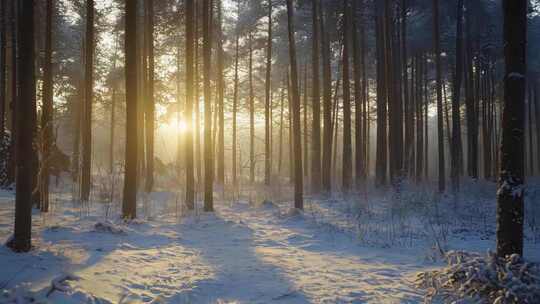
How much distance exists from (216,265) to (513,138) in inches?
160

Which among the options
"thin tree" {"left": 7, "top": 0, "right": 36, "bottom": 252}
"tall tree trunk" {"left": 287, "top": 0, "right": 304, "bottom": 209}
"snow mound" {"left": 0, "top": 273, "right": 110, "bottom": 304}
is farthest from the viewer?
"tall tree trunk" {"left": 287, "top": 0, "right": 304, "bottom": 209}

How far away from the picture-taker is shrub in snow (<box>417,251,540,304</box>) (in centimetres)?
328

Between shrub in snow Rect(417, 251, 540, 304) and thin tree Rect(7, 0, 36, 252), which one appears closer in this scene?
shrub in snow Rect(417, 251, 540, 304)

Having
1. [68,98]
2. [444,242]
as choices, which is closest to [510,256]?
[444,242]

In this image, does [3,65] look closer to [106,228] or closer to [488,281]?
[106,228]

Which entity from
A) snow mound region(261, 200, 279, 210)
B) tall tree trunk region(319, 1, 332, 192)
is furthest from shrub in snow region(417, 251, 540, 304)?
tall tree trunk region(319, 1, 332, 192)

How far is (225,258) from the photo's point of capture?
5496 millimetres

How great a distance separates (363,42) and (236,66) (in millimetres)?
7298

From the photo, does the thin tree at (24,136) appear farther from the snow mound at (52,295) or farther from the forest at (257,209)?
the snow mound at (52,295)

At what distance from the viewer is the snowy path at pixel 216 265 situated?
151 inches

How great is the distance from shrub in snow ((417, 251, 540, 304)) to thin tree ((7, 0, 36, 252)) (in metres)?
5.07

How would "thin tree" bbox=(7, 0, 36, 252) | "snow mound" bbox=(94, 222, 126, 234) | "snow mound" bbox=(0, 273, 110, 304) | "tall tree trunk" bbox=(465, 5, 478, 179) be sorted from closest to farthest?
"snow mound" bbox=(0, 273, 110, 304) < "thin tree" bbox=(7, 0, 36, 252) < "snow mound" bbox=(94, 222, 126, 234) < "tall tree trunk" bbox=(465, 5, 478, 179)

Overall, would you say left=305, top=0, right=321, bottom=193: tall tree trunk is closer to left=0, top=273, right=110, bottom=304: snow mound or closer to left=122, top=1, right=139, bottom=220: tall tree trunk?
left=122, top=1, right=139, bottom=220: tall tree trunk

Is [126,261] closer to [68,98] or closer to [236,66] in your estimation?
[236,66]
